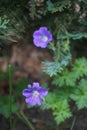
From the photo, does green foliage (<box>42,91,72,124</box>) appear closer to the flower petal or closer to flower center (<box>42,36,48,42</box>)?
the flower petal

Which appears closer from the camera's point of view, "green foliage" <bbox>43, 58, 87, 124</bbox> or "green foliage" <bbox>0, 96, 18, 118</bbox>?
"green foliage" <bbox>43, 58, 87, 124</bbox>

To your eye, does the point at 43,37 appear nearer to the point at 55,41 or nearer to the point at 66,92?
the point at 55,41

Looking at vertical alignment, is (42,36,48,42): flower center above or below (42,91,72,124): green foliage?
above

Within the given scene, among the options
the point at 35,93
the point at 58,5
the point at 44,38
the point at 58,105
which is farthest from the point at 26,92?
the point at 58,5

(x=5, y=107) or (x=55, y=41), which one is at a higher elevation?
(x=55, y=41)

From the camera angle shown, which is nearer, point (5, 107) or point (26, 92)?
point (26, 92)

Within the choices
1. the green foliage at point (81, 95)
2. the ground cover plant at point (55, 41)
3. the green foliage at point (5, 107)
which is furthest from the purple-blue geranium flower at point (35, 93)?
the green foliage at point (5, 107)

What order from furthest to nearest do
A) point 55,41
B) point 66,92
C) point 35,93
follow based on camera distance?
point 55,41 < point 66,92 < point 35,93

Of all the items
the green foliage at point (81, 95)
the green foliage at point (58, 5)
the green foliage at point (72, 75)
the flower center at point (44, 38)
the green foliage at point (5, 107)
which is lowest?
the green foliage at point (5, 107)

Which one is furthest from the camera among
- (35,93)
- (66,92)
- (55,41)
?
(55,41)

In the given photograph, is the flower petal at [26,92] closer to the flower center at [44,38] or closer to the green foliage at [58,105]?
the green foliage at [58,105]

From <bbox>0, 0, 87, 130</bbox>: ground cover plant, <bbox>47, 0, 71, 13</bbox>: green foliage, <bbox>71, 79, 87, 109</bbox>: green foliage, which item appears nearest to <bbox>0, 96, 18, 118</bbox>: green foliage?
<bbox>0, 0, 87, 130</bbox>: ground cover plant

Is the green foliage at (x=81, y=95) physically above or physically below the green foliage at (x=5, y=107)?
above
